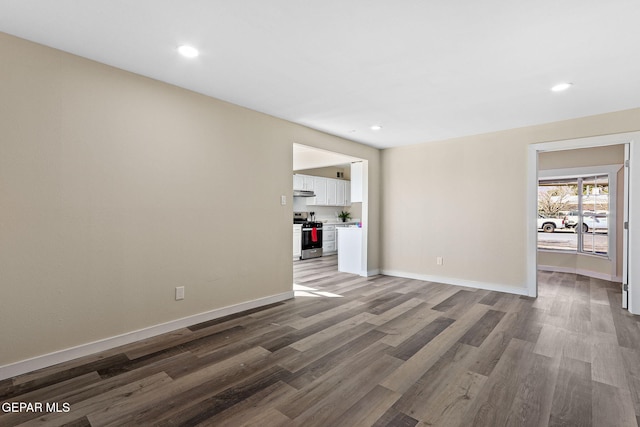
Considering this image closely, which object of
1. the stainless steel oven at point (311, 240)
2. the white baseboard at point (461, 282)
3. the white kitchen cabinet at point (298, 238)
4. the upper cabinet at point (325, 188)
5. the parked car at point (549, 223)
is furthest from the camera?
the upper cabinet at point (325, 188)

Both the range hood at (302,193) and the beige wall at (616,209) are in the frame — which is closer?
the beige wall at (616,209)

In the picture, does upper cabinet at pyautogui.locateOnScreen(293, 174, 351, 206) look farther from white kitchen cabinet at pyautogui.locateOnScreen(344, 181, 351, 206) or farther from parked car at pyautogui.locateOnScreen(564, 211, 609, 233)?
parked car at pyautogui.locateOnScreen(564, 211, 609, 233)

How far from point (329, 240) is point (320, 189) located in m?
1.47

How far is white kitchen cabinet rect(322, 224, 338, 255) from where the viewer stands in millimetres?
8625

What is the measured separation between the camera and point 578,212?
631 centimetres

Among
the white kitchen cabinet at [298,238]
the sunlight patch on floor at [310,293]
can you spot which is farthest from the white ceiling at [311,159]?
the sunlight patch on floor at [310,293]

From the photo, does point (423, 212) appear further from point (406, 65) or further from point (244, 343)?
point (244, 343)

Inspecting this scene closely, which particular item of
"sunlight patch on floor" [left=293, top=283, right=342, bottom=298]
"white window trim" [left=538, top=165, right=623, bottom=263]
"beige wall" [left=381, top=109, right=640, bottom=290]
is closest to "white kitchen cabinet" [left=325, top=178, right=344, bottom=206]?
"beige wall" [left=381, top=109, right=640, bottom=290]

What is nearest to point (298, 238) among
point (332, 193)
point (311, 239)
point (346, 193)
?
point (311, 239)

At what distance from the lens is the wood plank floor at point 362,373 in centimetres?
186

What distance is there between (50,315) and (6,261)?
51 centimetres

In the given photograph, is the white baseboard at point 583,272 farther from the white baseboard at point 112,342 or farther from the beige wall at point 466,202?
the white baseboard at point 112,342

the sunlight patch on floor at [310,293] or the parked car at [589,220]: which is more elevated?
the parked car at [589,220]

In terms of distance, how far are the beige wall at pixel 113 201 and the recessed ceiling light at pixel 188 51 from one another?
28.0 inches
